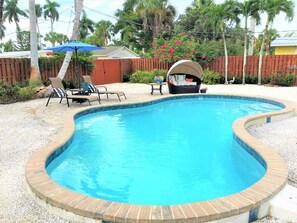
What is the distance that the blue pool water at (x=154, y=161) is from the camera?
3963mm

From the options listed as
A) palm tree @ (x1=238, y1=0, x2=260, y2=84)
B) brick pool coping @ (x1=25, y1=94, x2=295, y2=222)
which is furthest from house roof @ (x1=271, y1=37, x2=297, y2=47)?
brick pool coping @ (x1=25, y1=94, x2=295, y2=222)

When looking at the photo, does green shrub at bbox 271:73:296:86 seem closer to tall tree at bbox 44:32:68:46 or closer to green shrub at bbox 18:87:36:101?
green shrub at bbox 18:87:36:101

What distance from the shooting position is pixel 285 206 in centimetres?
278

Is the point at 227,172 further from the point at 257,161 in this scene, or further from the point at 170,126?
the point at 170,126

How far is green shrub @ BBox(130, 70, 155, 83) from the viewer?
18438 millimetres

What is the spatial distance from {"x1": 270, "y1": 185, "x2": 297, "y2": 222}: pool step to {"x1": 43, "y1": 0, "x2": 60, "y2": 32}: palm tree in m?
57.5

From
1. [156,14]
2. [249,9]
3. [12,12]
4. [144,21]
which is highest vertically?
[12,12]

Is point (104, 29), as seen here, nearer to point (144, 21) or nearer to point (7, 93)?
point (144, 21)

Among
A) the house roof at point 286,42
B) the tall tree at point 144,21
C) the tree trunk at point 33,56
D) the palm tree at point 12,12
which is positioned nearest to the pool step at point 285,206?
the tree trunk at point 33,56

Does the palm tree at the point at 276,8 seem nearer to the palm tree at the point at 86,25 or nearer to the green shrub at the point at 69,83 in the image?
the green shrub at the point at 69,83

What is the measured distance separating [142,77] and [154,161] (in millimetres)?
14138

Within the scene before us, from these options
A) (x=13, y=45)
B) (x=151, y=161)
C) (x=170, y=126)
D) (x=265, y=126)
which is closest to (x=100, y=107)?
(x=170, y=126)

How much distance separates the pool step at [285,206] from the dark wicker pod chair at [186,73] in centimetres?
964

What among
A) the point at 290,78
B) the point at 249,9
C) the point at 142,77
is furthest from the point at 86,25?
the point at 290,78
